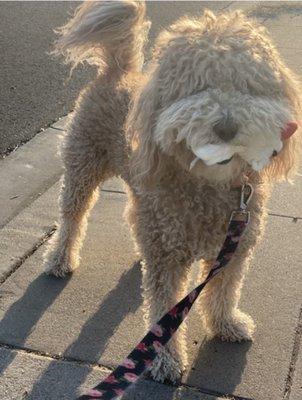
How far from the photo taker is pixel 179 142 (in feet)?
7.41

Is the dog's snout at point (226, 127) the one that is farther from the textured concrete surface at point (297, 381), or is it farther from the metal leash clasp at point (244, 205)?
the textured concrete surface at point (297, 381)

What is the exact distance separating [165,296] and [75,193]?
116cm

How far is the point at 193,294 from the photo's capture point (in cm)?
249

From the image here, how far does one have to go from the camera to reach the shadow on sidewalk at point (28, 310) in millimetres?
3293

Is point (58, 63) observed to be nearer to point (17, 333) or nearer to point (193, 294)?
point (17, 333)

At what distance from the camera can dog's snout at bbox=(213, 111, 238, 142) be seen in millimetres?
2098

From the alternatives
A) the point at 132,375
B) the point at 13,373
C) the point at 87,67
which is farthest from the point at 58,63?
the point at 132,375

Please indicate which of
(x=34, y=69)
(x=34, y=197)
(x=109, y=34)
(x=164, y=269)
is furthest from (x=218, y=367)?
(x=34, y=69)

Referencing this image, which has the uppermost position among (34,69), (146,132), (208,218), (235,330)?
(146,132)

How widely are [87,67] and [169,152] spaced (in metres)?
5.99

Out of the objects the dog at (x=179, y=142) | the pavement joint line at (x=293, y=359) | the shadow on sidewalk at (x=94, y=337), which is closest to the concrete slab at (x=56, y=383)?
the shadow on sidewalk at (x=94, y=337)

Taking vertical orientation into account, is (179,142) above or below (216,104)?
below

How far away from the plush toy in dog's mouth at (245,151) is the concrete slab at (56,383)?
1.25m

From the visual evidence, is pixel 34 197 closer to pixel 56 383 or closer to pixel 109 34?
pixel 109 34
